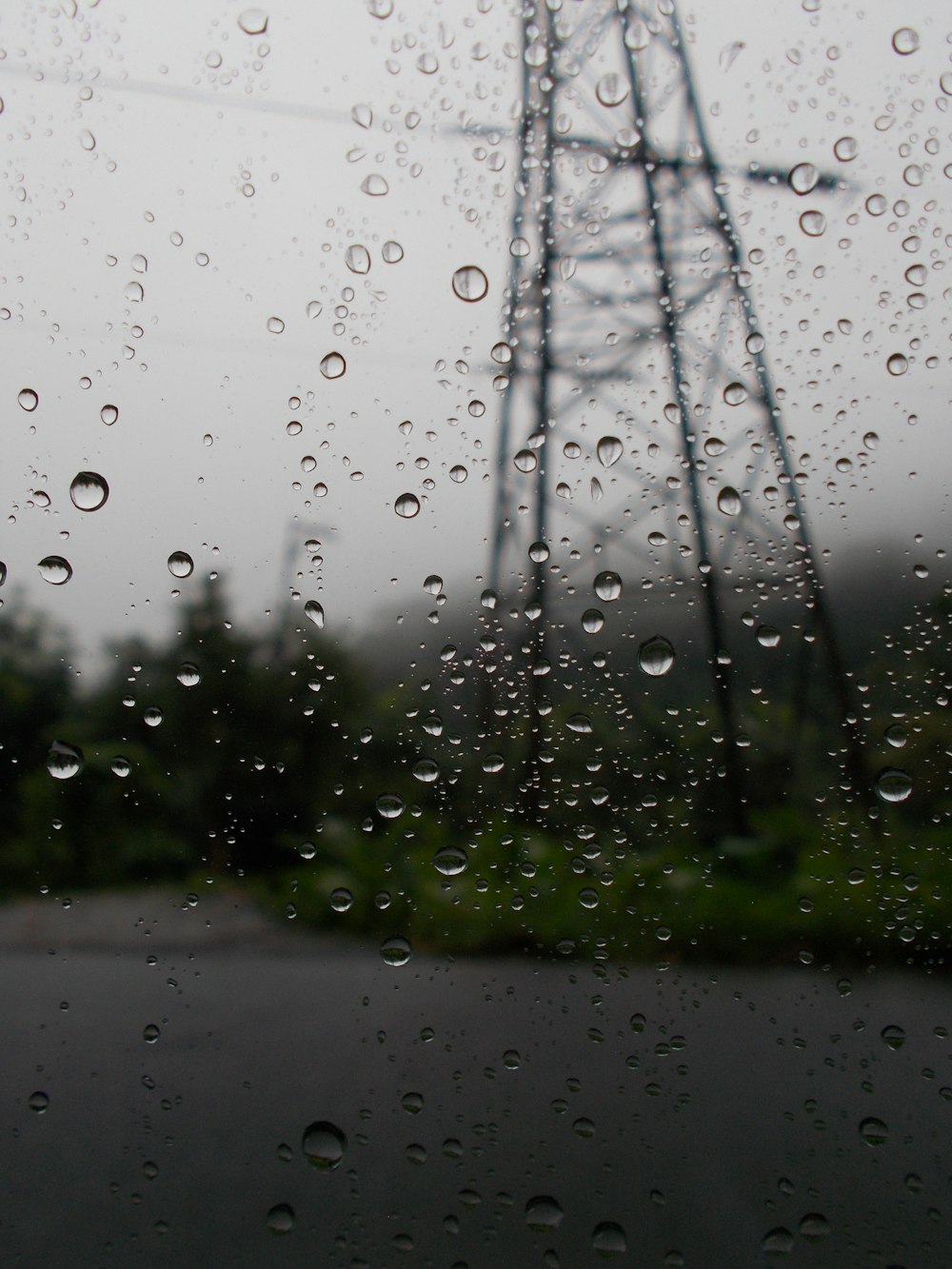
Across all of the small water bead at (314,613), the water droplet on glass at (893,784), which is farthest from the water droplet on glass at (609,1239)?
the small water bead at (314,613)

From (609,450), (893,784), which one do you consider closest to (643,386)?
(609,450)

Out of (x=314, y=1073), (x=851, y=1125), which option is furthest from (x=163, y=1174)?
(x=851, y=1125)

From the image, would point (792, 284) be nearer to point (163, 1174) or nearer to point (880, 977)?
point (880, 977)

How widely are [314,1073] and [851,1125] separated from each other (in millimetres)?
435

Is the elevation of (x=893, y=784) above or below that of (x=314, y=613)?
below

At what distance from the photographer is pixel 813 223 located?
701 millimetres

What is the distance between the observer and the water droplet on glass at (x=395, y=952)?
0.65 metres

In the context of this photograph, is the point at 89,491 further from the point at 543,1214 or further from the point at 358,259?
the point at 543,1214

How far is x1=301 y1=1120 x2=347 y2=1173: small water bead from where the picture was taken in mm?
593

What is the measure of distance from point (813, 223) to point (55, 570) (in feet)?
2.47

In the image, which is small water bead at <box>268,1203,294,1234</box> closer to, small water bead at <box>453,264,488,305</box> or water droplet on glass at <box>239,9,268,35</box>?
small water bead at <box>453,264,488,305</box>

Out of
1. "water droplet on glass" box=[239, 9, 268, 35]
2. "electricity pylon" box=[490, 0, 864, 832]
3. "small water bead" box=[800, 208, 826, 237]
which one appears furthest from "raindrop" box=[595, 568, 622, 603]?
"water droplet on glass" box=[239, 9, 268, 35]

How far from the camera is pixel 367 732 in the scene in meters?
0.66

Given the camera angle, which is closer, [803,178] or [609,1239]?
[609,1239]
